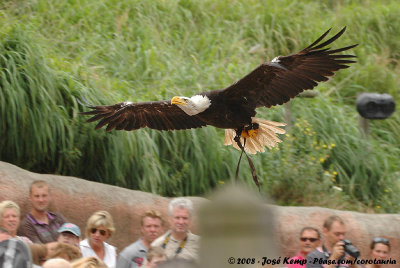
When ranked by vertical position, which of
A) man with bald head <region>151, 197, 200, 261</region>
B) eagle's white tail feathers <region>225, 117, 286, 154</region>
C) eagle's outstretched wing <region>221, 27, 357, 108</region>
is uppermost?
eagle's outstretched wing <region>221, 27, 357, 108</region>

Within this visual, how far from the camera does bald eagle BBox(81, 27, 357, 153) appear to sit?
20.3 ft

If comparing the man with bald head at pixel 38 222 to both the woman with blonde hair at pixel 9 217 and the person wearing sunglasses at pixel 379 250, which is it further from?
the person wearing sunglasses at pixel 379 250

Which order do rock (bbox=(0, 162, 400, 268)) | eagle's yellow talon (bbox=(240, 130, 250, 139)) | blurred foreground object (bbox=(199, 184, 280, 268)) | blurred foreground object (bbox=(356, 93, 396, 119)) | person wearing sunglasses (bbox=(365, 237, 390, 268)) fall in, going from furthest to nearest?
blurred foreground object (bbox=(356, 93, 396, 119))
eagle's yellow talon (bbox=(240, 130, 250, 139))
rock (bbox=(0, 162, 400, 268))
person wearing sunglasses (bbox=(365, 237, 390, 268))
blurred foreground object (bbox=(199, 184, 280, 268))

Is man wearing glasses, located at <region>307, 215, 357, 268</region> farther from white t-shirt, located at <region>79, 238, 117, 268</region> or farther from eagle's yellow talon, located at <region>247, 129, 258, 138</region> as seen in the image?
eagle's yellow talon, located at <region>247, 129, 258, 138</region>

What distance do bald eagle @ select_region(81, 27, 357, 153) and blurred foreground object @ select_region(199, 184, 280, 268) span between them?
4.05 m

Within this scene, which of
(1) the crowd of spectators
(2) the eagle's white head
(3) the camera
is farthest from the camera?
(2) the eagle's white head

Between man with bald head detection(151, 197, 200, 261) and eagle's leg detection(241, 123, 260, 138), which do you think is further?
eagle's leg detection(241, 123, 260, 138)

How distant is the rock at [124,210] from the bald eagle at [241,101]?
2.51 feet

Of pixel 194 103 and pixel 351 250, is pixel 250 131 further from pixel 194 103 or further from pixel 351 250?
pixel 351 250

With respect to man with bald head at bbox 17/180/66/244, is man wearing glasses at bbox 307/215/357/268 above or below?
below

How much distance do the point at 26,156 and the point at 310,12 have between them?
629 centimetres

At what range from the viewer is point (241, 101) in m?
6.45

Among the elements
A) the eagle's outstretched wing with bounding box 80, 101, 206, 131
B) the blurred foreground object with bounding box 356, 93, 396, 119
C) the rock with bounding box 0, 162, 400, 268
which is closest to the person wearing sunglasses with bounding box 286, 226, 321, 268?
the rock with bounding box 0, 162, 400, 268

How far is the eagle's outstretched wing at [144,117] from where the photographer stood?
6.87 metres
